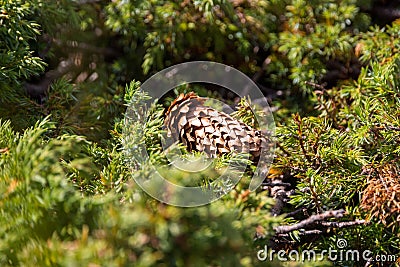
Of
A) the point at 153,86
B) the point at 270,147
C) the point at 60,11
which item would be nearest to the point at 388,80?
the point at 270,147

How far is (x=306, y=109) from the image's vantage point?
1069 millimetres

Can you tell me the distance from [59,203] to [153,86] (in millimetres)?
501

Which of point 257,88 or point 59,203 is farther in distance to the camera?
point 257,88

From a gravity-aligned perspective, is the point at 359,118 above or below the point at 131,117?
below

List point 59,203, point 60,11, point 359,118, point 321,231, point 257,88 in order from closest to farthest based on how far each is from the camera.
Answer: point 59,203
point 321,231
point 359,118
point 60,11
point 257,88

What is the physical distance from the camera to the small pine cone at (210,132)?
2.59 ft

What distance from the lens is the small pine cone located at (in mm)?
790

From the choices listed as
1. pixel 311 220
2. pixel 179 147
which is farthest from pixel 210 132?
pixel 311 220

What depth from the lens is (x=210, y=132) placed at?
798mm

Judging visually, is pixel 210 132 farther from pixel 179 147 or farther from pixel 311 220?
pixel 311 220

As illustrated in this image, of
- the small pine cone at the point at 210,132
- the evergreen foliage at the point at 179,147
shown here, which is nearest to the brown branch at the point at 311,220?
the evergreen foliage at the point at 179,147

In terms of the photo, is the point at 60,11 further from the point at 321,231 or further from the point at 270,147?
the point at 321,231

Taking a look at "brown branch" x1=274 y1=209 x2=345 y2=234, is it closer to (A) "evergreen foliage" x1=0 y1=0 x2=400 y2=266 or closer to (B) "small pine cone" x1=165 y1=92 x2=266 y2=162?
(A) "evergreen foliage" x1=0 y1=0 x2=400 y2=266

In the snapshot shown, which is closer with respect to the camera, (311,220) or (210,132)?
(311,220)
